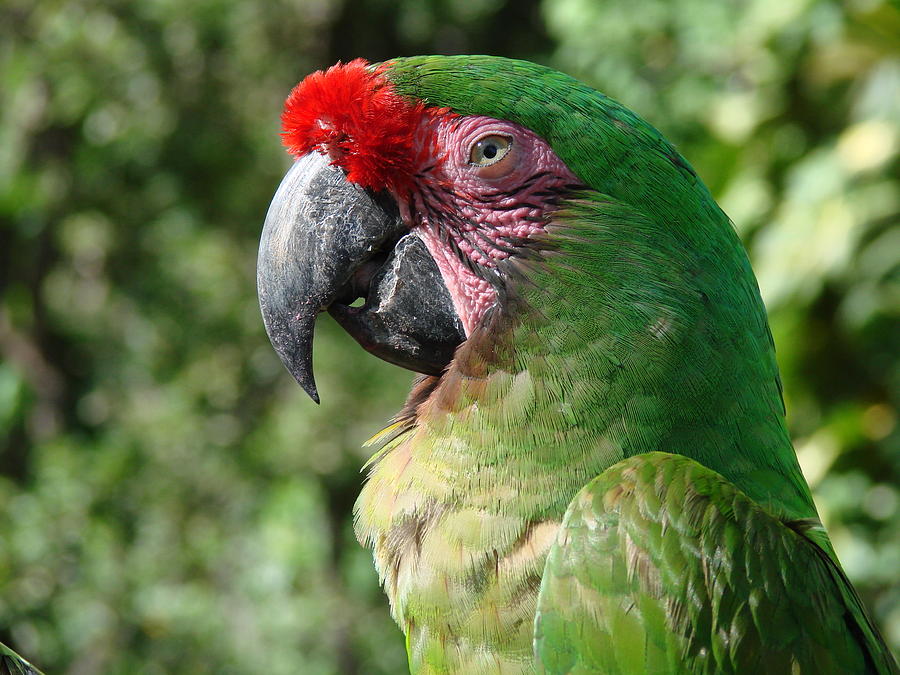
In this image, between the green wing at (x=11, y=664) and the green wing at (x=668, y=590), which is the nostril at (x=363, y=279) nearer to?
the green wing at (x=668, y=590)

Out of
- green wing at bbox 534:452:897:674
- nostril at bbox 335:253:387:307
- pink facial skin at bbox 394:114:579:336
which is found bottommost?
green wing at bbox 534:452:897:674

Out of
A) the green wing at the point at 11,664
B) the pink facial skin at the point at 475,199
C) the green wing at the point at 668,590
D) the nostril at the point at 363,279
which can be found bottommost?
the green wing at the point at 11,664

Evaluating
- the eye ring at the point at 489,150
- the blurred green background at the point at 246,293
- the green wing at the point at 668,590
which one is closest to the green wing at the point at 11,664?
the green wing at the point at 668,590

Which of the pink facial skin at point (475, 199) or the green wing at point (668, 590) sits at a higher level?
the pink facial skin at point (475, 199)

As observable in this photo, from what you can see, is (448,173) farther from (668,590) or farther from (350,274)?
(668,590)

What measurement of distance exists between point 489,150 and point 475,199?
3.3 inches

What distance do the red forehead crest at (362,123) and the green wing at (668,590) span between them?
2.11ft

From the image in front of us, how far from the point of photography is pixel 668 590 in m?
1.27

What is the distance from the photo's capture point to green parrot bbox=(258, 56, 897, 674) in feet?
4.20

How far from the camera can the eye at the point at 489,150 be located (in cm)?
153

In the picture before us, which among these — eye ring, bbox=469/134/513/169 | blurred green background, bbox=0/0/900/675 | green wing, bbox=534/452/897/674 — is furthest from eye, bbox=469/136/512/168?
blurred green background, bbox=0/0/900/675

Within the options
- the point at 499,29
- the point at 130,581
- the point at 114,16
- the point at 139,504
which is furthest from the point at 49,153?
the point at 499,29

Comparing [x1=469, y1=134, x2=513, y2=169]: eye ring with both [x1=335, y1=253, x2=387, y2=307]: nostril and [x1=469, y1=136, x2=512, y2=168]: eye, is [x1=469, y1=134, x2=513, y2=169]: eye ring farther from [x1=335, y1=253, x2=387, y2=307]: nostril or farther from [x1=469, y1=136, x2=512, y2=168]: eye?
[x1=335, y1=253, x2=387, y2=307]: nostril

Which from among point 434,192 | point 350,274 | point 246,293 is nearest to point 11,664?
point 350,274
